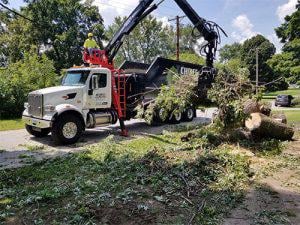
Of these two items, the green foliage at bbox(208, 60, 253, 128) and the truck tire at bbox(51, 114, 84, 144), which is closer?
the green foliage at bbox(208, 60, 253, 128)

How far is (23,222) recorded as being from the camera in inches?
194

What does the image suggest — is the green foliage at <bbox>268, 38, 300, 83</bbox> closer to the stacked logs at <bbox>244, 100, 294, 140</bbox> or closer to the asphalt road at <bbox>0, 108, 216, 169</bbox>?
the asphalt road at <bbox>0, 108, 216, 169</bbox>

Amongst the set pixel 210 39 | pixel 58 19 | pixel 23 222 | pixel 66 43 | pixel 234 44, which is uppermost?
pixel 234 44

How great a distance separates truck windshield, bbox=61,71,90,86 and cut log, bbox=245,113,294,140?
233 inches

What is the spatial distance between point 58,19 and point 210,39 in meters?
30.3

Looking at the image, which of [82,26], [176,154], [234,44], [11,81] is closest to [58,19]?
[82,26]

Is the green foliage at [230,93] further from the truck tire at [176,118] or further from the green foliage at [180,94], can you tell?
the truck tire at [176,118]

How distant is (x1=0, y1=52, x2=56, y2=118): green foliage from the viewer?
19.1m

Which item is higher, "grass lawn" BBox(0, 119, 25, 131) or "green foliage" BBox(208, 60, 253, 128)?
"green foliage" BBox(208, 60, 253, 128)

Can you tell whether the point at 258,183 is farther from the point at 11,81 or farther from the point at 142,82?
the point at 11,81

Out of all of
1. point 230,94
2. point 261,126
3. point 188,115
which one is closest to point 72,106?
point 230,94

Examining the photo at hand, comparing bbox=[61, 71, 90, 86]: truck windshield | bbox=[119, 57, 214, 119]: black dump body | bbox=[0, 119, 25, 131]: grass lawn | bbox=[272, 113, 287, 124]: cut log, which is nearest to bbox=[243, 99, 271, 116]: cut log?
bbox=[272, 113, 287, 124]: cut log

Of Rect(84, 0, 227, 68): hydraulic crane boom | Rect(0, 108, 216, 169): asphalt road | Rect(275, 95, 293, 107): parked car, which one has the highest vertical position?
Rect(84, 0, 227, 68): hydraulic crane boom

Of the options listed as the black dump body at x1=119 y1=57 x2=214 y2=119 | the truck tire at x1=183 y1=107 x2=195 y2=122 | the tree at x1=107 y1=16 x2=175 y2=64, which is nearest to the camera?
the black dump body at x1=119 y1=57 x2=214 y2=119
